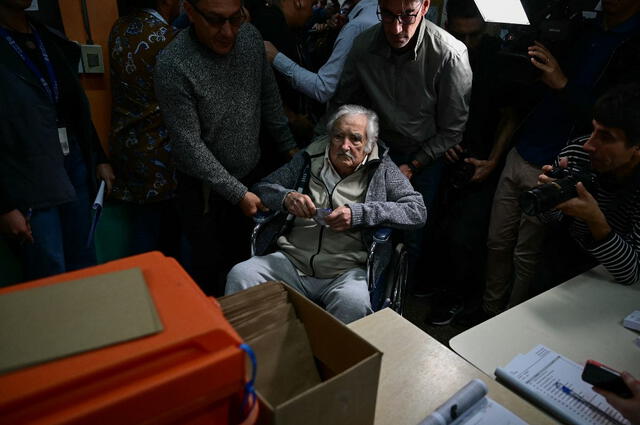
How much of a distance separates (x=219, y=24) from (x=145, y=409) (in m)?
1.46

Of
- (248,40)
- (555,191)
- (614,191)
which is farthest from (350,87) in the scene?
(614,191)

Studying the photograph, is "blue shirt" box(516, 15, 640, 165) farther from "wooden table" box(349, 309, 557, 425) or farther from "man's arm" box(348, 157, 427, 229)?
"wooden table" box(349, 309, 557, 425)

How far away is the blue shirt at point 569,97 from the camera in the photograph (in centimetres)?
184

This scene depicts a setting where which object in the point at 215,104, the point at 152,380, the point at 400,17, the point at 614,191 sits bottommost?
the point at 614,191

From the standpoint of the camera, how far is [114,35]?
1961 mm

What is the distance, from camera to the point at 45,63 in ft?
5.40

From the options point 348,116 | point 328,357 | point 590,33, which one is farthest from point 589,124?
point 328,357

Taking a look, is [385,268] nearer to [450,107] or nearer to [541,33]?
[450,107]

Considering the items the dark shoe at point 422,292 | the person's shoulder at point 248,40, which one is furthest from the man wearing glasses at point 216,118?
the dark shoe at point 422,292

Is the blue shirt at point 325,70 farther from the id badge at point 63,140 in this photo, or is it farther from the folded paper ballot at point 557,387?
the folded paper ballot at point 557,387

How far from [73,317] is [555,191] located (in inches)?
55.2

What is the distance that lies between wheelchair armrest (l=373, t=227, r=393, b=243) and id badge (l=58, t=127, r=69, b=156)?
1.33 meters

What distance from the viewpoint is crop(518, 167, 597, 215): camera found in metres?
1.37

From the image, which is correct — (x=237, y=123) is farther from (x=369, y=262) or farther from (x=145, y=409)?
(x=145, y=409)
